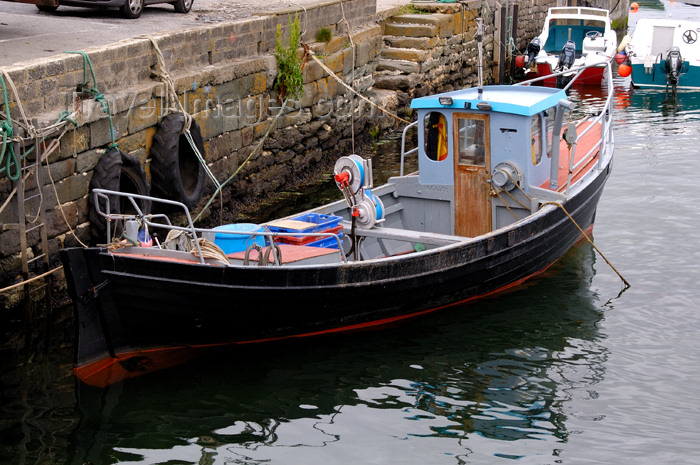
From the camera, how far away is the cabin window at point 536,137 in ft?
35.9

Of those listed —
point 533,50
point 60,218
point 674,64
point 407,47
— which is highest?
point 407,47

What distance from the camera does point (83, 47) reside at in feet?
37.0

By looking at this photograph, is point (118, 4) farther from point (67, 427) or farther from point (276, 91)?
point (67, 427)

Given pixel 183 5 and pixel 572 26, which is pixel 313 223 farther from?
pixel 572 26

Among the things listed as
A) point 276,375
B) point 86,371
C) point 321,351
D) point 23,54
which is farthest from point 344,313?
point 23,54

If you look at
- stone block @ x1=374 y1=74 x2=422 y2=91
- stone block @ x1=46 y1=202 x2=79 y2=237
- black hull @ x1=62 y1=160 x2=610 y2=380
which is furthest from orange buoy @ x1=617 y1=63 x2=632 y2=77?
stone block @ x1=46 y1=202 x2=79 y2=237

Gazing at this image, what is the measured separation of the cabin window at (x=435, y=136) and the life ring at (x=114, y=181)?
3.30 metres

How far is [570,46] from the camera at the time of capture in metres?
23.9

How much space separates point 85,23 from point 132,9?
34.7 inches

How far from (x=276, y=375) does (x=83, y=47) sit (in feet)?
16.6

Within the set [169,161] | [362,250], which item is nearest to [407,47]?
[169,161]

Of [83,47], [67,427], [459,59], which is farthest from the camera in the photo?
[459,59]

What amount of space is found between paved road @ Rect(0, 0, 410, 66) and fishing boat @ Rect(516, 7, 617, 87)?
9763 millimetres

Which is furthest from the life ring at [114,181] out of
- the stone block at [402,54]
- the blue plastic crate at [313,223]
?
the stone block at [402,54]
